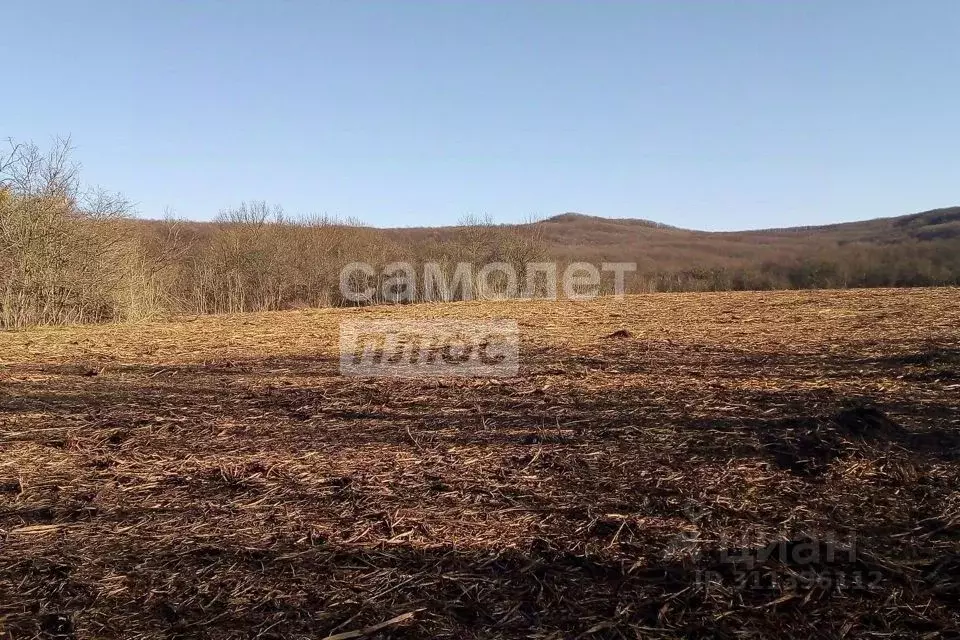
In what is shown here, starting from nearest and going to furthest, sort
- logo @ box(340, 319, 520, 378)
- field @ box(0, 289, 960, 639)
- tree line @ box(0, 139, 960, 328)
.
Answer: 1. field @ box(0, 289, 960, 639)
2. logo @ box(340, 319, 520, 378)
3. tree line @ box(0, 139, 960, 328)

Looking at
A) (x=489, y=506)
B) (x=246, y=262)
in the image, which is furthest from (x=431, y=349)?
(x=246, y=262)

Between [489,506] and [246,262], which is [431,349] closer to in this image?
[489,506]

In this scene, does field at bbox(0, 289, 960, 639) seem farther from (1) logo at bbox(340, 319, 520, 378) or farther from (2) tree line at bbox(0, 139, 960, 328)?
(2) tree line at bbox(0, 139, 960, 328)

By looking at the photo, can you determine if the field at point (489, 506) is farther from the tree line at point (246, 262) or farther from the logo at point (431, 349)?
the tree line at point (246, 262)

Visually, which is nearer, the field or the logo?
the field

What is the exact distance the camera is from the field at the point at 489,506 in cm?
206

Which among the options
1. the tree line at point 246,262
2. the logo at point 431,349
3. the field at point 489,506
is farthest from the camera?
the tree line at point 246,262

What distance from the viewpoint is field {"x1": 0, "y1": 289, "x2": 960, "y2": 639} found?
6.77ft

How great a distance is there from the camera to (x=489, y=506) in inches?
117

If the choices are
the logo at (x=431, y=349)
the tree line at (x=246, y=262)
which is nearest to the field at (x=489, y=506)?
the logo at (x=431, y=349)

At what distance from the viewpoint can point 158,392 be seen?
5.89 m

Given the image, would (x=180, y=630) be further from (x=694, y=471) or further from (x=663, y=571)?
(x=694, y=471)

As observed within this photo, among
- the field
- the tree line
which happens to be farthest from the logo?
the tree line

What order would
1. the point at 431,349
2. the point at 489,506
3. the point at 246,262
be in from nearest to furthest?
1. the point at 489,506
2. the point at 431,349
3. the point at 246,262
